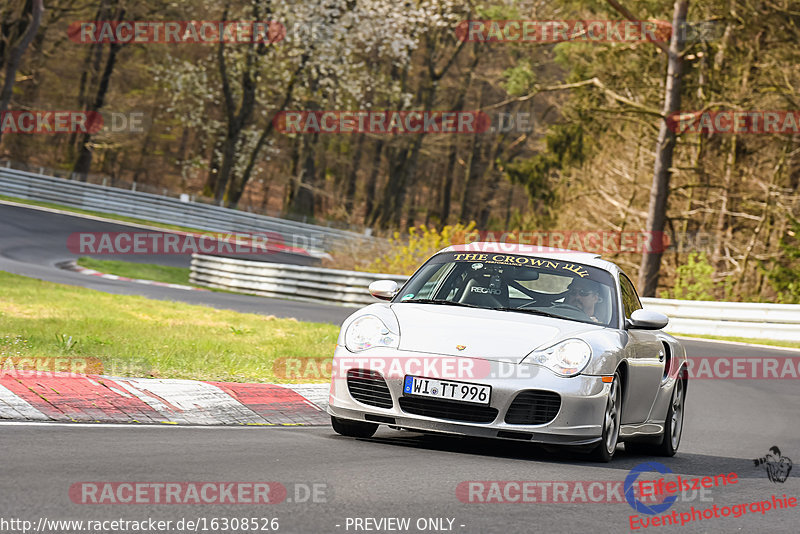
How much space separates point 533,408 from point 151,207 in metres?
39.2

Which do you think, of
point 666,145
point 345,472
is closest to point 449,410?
point 345,472

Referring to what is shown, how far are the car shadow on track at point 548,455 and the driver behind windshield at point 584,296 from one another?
3.46 ft

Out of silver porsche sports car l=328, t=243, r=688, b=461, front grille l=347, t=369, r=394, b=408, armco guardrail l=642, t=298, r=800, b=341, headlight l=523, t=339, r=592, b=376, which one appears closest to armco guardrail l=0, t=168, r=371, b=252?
armco guardrail l=642, t=298, r=800, b=341

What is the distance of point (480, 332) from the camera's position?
736cm

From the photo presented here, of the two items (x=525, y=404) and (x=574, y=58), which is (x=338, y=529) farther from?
(x=574, y=58)

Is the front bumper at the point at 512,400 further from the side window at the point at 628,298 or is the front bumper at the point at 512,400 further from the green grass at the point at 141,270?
the green grass at the point at 141,270

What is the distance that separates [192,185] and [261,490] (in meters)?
81.5

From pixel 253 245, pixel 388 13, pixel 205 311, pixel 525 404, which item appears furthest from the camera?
pixel 388 13

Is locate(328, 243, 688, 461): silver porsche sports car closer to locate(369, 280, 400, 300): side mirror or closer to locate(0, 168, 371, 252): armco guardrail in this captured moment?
locate(369, 280, 400, 300): side mirror

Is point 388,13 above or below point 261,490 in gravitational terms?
above

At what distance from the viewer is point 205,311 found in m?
17.2

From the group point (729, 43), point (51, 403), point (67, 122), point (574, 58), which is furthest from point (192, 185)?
point (51, 403)

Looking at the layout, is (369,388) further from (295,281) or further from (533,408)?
(295,281)

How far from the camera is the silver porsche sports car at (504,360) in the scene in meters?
7.12
